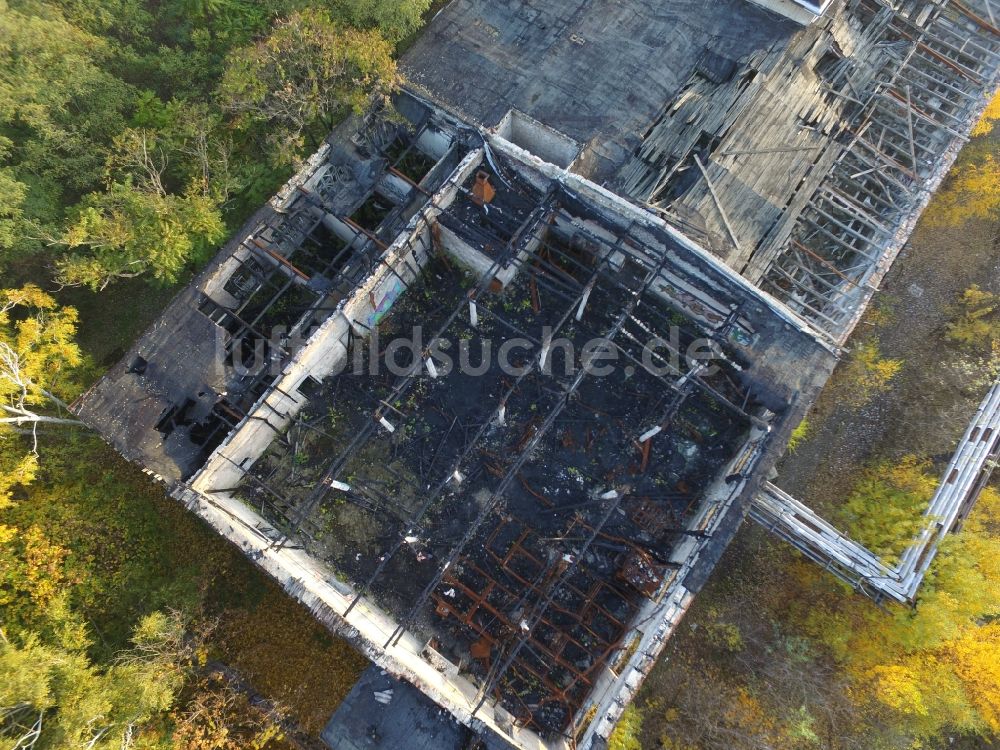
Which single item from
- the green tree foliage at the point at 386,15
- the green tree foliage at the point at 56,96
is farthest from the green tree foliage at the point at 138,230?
the green tree foliage at the point at 386,15

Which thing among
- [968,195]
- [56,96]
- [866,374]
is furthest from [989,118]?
[56,96]

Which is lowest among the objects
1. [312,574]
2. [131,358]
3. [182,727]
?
[182,727]

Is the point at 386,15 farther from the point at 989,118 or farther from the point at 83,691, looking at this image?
the point at 989,118

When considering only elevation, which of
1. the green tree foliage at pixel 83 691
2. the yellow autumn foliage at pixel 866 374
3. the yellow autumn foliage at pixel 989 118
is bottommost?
the green tree foliage at pixel 83 691

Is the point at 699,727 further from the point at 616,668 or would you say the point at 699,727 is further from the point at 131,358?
the point at 131,358

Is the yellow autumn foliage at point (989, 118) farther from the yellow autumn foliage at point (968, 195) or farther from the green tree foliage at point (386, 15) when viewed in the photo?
the green tree foliage at point (386, 15)

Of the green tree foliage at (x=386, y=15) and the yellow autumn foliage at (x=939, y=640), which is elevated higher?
the green tree foliage at (x=386, y=15)

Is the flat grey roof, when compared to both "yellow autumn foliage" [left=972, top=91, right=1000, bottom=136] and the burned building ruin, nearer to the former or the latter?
the burned building ruin

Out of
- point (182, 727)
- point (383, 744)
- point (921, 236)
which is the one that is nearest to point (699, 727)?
point (383, 744)
